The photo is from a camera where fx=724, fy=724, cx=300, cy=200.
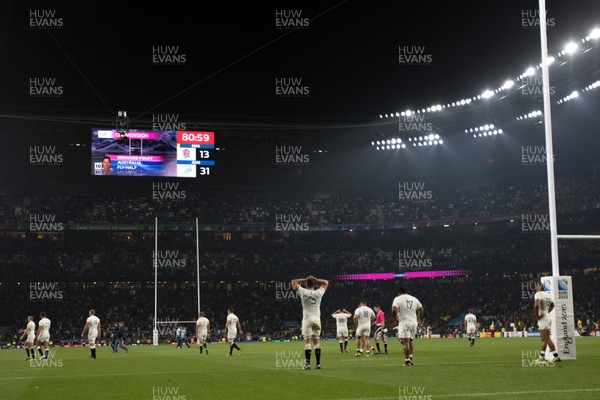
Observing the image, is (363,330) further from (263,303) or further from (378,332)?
(263,303)

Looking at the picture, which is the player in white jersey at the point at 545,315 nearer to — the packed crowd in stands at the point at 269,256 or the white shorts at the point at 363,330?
the white shorts at the point at 363,330

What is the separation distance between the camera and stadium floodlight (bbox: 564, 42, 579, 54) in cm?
4278

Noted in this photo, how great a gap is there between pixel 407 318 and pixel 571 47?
29.4 metres

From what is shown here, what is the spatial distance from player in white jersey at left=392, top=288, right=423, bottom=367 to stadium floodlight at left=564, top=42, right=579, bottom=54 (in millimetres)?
28671

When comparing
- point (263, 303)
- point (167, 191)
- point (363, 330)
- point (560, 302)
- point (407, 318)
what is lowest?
point (263, 303)

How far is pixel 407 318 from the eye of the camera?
1992cm

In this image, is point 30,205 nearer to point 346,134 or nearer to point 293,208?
point 293,208

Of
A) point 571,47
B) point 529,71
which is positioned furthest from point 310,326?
point 529,71

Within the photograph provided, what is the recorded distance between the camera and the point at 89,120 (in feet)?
188

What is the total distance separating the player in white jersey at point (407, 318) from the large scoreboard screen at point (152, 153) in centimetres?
3525

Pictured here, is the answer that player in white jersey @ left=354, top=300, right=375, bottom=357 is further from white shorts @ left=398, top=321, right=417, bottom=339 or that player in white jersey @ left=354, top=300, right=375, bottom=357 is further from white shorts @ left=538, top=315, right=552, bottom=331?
white shorts @ left=538, top=315, right=552, bottom=331

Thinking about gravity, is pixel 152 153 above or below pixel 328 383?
above

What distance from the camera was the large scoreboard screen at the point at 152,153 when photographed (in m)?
52.8

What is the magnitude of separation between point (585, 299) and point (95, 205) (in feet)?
147
